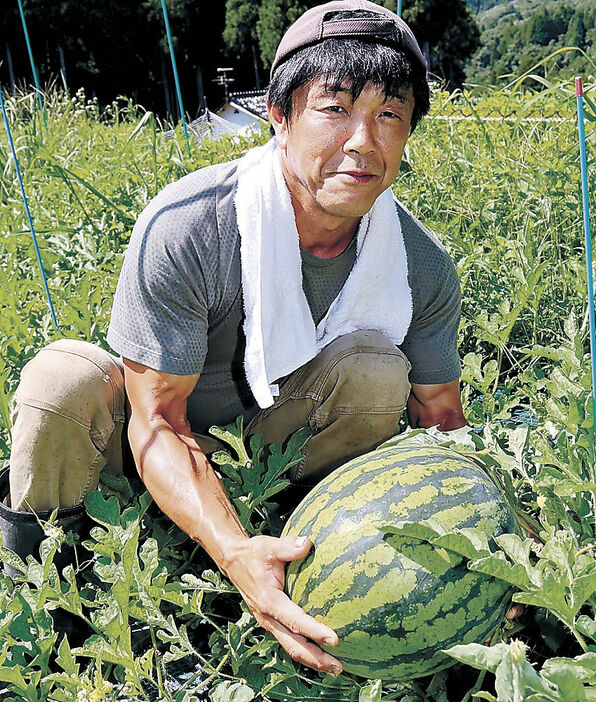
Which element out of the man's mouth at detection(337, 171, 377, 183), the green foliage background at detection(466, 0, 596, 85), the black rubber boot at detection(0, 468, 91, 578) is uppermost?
the man's mouth at detection(337, 171, 377, 183)

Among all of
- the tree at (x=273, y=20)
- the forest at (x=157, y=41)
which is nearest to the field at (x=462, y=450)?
the forest at (x=157, y=41)

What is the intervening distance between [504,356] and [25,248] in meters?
2.08

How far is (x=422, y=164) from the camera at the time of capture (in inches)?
137

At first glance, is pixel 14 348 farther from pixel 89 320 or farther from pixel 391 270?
pixel 391 270

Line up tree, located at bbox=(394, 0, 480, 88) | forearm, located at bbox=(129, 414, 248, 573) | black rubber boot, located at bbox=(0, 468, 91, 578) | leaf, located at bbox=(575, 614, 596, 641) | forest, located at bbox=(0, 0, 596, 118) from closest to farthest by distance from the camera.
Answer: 1. leaf, located at bbox=(575, 614, 596, 641)
2. forearm, located at bbox=(129, 414, 248, 573)
3. black rubber boot, located at bbox=(0, 468, 91, 578)
4. forest, located at bbox=(0, 0, 596, 118)
5. tree, located at bbox=(394, 0, 480, 88)

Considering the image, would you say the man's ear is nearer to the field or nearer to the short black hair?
the short black hair

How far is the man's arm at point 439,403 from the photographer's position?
76.9 inches

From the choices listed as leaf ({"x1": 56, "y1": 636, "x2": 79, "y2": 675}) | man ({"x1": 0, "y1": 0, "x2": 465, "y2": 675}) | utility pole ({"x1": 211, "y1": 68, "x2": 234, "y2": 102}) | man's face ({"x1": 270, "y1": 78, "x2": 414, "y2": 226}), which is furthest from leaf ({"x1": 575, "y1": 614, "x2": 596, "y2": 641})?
utility pole ({"x1": 211, "y1": 68, "x2": 234, "y2": 102})

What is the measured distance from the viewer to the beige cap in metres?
1.63

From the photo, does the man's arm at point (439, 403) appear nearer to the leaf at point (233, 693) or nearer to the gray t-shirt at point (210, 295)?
the gray t-shirt at point (210, 295)

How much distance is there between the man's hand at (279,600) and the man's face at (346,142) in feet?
2.31

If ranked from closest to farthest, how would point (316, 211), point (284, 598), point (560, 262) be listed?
point (284, 598) < point (316, 211) < point (560, 262)

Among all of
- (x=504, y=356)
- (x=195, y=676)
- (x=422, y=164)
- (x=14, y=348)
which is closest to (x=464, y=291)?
(x=504, y=356)

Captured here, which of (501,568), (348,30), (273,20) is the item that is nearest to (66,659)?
(501,568)
